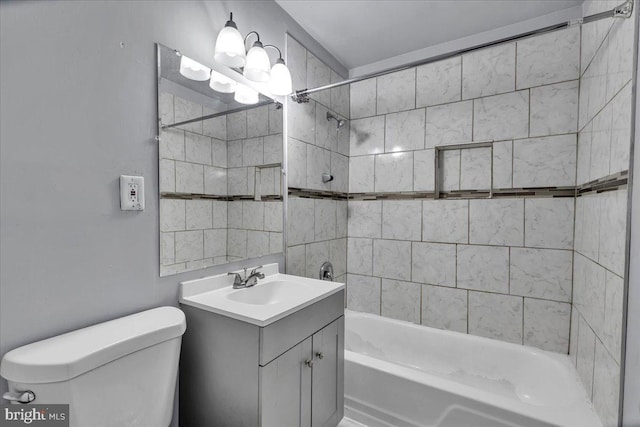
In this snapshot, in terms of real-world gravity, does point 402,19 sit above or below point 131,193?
above

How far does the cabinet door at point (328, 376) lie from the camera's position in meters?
1.31

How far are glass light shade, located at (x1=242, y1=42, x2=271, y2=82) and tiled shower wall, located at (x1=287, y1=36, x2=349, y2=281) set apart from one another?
43 cm

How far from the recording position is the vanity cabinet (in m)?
1.04

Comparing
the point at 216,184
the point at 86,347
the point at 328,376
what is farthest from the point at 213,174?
the point at 328,376

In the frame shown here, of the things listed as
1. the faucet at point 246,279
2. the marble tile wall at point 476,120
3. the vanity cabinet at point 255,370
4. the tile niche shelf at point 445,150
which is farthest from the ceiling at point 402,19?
the vanity cabinet at point 255,370

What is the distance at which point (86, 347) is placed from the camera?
0.80 metres

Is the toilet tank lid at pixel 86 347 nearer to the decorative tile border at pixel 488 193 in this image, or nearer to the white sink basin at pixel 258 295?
the white sink basin at pixel 258 295

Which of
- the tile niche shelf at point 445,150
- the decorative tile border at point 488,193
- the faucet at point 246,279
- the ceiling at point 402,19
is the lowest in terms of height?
the faucet at point 246,279

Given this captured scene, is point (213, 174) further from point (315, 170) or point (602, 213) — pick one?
point (602, 213)

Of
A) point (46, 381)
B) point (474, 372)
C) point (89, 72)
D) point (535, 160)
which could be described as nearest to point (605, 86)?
point (535, 160)

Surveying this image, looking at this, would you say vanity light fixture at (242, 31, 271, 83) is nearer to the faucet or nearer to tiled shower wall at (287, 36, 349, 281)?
tiled shower wall at (287, 36, 349, 281)

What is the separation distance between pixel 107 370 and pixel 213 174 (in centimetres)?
86

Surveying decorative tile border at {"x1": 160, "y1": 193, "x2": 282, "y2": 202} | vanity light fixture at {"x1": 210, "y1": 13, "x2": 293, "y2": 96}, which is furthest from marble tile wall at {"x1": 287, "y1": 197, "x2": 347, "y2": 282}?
vanity light fixture at {"x1": 210, "y1": 13, "x2": 293, "y2": 96}

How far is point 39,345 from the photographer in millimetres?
806
